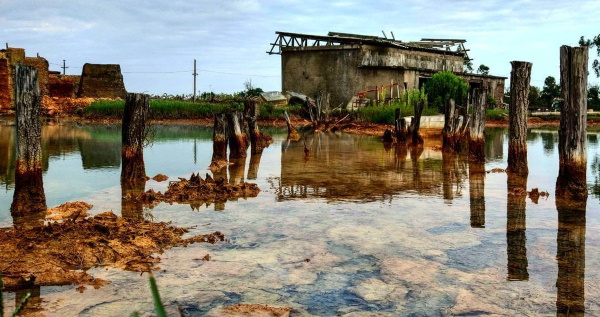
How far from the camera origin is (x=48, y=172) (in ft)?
39.7

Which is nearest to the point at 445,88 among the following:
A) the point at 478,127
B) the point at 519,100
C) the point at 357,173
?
the point at 478,127

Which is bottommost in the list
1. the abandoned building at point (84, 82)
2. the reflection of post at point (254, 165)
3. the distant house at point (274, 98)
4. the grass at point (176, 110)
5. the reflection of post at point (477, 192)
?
the reflection of post at point (477, 192)

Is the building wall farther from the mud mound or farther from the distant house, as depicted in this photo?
the mud mound

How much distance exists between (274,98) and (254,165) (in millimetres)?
22243

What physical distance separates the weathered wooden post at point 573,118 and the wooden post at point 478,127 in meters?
5.04

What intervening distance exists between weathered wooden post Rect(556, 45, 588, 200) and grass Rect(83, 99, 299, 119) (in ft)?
79.5

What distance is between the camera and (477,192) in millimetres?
9578

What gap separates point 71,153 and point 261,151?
5.07 m

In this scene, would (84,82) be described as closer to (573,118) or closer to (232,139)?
(232,139)

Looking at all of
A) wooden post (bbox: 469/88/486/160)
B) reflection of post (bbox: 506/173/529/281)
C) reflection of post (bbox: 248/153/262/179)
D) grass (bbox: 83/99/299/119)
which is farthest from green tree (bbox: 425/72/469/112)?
reflection of post (bbox: 506/173/529/281)

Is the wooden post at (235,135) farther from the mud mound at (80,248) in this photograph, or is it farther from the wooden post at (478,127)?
the mud mound at (80,248)

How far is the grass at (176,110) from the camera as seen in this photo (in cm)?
3228

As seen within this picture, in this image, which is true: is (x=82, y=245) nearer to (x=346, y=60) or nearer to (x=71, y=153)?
(x=71, y=153)

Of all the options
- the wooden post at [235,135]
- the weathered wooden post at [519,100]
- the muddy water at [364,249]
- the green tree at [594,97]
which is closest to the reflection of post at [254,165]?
the muddy water at [364,249]
